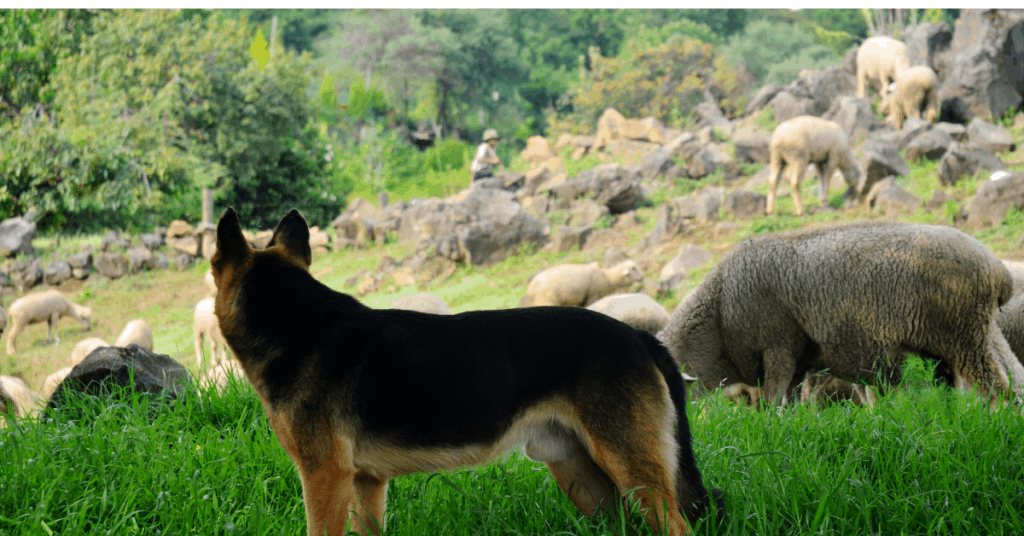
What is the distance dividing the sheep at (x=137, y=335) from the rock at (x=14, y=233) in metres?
1.74

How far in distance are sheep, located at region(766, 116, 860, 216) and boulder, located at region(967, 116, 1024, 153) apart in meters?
1.53

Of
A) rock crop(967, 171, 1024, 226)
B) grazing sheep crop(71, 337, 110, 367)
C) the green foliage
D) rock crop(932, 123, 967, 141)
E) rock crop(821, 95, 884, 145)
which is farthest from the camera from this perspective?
rock crop(821, 95, 884, 145)

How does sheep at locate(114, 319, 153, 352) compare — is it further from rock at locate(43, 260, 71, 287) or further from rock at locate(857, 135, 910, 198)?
rock at locate(857, 135, 910, 198)

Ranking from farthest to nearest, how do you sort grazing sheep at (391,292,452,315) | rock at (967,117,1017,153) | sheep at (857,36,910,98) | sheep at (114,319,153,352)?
sheep at (857,36,910,98), rock at (967,117,1017,153), sheep at (114,319,153,352), grazing sheep at (391,292,452,315)

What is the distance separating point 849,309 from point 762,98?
9951 mm

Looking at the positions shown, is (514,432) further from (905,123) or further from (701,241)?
(905,123)

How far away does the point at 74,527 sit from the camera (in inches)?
64.3

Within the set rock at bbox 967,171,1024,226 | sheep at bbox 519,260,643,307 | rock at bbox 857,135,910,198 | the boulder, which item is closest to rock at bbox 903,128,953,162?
the boulder

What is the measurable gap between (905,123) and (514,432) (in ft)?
33.7

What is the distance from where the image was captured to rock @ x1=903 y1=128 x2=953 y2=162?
27.1ft

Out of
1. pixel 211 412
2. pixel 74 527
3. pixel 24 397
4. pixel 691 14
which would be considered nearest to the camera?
pixel 74 527

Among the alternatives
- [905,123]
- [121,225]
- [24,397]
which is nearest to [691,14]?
[905,123]

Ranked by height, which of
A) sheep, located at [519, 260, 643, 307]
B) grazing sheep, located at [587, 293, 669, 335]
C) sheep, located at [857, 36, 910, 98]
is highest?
sheep, located at [857, 36, 910, 98]

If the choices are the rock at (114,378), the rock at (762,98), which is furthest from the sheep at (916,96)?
the rock at (114,378)
